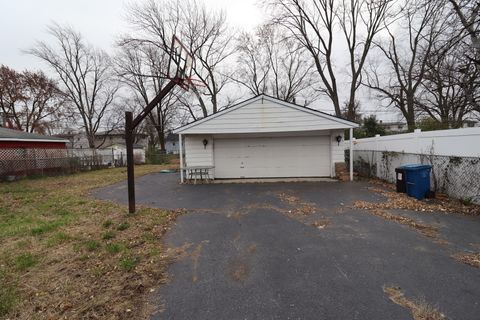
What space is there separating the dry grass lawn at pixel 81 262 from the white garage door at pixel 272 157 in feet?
18.8

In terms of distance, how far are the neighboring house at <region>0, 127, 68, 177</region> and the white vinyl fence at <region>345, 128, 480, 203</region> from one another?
1808cm

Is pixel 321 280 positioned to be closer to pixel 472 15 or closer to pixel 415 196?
pixel 415 196

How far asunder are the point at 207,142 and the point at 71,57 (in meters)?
28.9

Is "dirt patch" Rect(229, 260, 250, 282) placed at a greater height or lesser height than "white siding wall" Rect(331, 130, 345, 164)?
lesser

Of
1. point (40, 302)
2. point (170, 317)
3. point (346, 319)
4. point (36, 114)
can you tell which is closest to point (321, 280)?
point (346, 319)

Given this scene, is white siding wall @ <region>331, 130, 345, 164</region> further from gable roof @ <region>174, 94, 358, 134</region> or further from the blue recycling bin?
the blue recycling bin

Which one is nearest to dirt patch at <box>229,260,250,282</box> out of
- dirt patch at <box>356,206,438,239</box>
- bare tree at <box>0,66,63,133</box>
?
dirt patch at <box>356,206,438,239</box>

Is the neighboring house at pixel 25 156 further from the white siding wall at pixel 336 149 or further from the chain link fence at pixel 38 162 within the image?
the white siding wall at pixel 336 149

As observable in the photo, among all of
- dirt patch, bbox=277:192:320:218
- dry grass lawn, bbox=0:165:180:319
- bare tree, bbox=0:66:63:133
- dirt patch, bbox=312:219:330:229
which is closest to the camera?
dry grass lawn, bbox=0:165:180:319

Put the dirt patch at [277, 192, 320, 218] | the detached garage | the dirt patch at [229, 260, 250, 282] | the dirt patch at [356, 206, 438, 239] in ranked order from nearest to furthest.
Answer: the dirt patch at [229, 260, 250, 282] → the dirt patch at [356, 206, 438, 239] → the dirt patch at [277, 192, 320, 218] → the detached garage

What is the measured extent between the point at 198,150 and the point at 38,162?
10615 millimetres

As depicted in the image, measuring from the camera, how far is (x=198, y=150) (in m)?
11.9

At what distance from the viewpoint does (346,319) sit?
2385mm

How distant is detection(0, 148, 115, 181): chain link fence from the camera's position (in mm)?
13562
